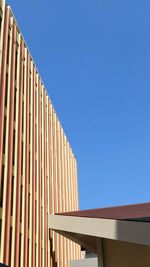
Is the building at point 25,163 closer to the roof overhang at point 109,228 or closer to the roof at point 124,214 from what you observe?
the roof overhang at point 109,228

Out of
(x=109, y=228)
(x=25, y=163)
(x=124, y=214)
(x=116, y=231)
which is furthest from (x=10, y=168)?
(x=116, y=231)

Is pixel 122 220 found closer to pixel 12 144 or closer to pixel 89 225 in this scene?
pixel 89 225

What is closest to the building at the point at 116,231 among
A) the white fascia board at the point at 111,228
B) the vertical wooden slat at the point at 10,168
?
the white fascia board at the point at 111,228

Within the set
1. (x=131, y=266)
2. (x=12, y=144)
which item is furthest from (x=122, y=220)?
(x=12, y=144)

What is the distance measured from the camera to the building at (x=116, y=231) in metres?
7.66

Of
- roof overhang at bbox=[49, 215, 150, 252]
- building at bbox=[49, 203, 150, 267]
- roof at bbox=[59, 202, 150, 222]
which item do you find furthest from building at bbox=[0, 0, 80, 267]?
roof at bbox=[59, 202, 150, 222]

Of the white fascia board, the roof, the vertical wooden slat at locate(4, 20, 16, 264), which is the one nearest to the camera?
the white fascia board

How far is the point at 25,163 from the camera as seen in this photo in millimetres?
15258

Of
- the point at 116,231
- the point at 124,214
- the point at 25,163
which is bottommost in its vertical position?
the point at 116,231

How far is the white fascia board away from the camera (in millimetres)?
7406

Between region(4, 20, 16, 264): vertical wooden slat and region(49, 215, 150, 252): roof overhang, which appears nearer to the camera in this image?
region(49, 215, 150, 252): roof overhang

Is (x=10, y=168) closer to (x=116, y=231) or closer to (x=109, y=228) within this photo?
(x=109, y=228)

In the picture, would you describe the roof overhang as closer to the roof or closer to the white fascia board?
the white fascia board

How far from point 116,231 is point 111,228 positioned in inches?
13.0
